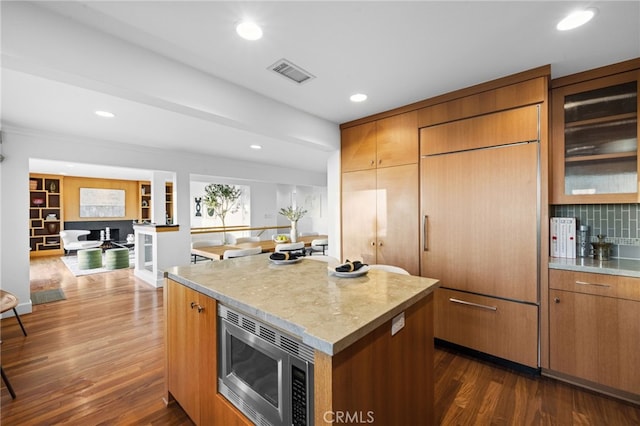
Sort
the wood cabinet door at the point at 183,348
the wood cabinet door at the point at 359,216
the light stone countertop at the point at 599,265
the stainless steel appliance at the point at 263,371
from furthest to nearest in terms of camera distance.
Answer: the wood cabinet door at the point at 359,216, the light stone countertop at the point at 599,265, the wood cabinet door at the point at 183,348, the stainless steel appliance at the point at 263,371

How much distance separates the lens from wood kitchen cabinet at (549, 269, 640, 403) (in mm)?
1806

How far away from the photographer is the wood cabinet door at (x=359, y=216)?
307 cm

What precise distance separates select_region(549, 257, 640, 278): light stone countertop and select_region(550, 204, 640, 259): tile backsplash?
12cm

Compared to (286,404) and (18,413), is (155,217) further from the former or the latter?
(286,404)

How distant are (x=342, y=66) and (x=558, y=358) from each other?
2696mm

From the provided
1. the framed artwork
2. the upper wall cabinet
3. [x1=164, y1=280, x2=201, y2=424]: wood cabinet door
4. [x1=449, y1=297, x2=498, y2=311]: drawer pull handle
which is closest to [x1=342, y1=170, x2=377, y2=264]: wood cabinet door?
the upper wall cabinet

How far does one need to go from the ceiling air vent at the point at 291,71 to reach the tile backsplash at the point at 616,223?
8.44 feet

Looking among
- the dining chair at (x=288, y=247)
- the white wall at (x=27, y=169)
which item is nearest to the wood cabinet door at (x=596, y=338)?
the white wall at (x=27, y=169)

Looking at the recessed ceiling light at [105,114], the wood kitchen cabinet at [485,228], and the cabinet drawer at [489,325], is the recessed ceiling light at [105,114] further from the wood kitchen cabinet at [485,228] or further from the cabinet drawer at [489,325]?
the cabinet drawer at [489,325]

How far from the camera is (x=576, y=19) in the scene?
1.55m

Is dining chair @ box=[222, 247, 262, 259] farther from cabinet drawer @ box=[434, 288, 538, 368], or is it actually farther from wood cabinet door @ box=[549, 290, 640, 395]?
wood cabinet door @ box=[549, 290, 640, 395]

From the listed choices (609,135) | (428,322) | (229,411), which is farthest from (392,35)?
(229,411)

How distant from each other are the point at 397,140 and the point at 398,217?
2.64 feet

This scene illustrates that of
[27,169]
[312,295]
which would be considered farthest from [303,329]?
[27,169]
